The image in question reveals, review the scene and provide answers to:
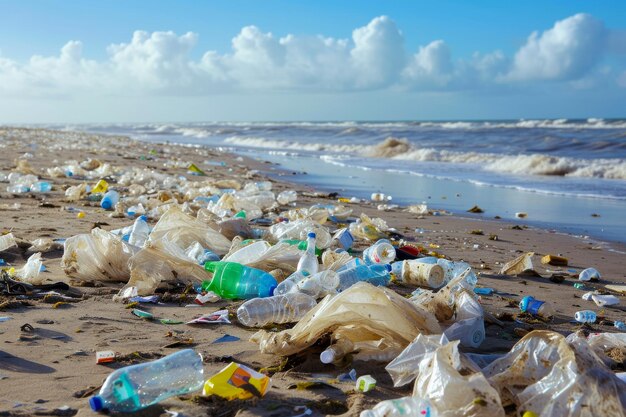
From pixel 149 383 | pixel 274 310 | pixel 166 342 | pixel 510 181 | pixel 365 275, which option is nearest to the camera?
pixel 149 383

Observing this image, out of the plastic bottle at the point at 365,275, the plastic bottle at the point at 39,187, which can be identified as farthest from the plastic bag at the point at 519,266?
the plastic bottle at the point at 39,187

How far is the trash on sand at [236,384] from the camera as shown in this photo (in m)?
1.93

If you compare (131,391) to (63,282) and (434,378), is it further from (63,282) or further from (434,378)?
(63,282)

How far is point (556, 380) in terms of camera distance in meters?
1.78

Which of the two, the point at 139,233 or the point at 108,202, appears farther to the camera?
the point at 108,202

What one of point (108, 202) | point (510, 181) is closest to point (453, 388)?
point (108, 202)

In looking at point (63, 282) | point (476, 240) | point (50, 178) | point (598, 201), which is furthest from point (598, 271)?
point (50, 178)

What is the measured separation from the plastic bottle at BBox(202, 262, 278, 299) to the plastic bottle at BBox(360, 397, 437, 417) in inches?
59.4

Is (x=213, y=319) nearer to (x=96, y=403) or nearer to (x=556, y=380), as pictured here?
(x=96, y=403)

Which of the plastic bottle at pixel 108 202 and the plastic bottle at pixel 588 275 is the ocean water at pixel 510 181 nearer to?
the plastic bottle at pixel 588 275

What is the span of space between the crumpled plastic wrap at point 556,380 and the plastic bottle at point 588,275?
2.27 m

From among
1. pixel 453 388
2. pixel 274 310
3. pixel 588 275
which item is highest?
pixel 453 388

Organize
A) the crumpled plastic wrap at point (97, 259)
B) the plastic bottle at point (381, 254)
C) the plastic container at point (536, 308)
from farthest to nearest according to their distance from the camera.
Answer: the plastic bottle at point (381, 254), the crumpled plastic wrap at point (97, 259), the plastic container at point (536, 308)

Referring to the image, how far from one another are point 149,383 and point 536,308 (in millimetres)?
2060
